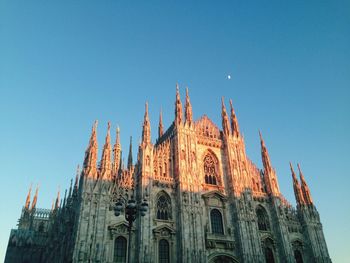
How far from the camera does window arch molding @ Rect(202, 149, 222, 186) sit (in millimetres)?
38438

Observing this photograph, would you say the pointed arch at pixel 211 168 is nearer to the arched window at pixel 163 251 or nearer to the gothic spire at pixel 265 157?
the gothic spire at pixel 265 157

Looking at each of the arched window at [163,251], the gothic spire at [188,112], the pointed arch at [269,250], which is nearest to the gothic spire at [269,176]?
the pointed arch at [269,250]

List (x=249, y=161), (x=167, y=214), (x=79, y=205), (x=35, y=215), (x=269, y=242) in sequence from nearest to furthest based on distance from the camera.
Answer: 1. (x=79, y=205)
2. (x=167, y=214)
3. (x=269, y=242)
4. (x=249, y=161)
5. (x=35, y=215)

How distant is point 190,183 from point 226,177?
20.8 feet

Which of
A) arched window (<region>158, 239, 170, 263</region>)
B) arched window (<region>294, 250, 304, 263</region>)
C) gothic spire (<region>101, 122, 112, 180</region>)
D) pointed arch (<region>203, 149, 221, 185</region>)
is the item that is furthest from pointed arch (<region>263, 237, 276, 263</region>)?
gothic spire (<region>101, 122, 112, 180</region>)

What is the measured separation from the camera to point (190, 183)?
115 ft

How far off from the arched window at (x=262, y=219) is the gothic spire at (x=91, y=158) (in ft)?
67.1

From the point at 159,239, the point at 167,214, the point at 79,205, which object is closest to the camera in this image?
the point at 79,205

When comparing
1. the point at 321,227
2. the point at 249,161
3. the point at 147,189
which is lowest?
the point at 321,227

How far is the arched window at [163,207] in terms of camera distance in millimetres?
32644

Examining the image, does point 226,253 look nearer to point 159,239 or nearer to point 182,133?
point 159,239

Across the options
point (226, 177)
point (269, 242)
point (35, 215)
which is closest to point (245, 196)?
point (226, 177)

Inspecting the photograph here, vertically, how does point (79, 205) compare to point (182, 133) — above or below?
below

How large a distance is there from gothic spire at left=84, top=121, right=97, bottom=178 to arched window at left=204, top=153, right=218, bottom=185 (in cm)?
1379
